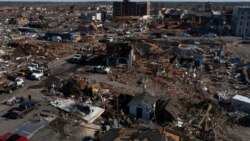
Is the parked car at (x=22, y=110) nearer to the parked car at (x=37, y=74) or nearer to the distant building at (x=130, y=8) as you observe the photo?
the parked car at (x=37, y=74)

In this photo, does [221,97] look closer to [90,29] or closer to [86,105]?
[86,105]

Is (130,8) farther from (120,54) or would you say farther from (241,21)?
(120,54)

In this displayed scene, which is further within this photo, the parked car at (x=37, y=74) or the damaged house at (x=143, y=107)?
the parked car at (x=37, y=74)

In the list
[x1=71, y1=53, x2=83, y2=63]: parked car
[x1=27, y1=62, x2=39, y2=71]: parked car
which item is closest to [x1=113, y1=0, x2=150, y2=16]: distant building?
[x1=71, y1=53, x2=83, y2=63]: parked car

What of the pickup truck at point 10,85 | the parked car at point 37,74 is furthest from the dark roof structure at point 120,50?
the pickup truck at point 10,85

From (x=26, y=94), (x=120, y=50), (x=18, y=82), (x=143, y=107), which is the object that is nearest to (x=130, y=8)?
(x=120, y=50)

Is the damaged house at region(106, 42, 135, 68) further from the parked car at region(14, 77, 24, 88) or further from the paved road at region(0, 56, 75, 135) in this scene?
the parked car at region(14, 77, 24, 88)
